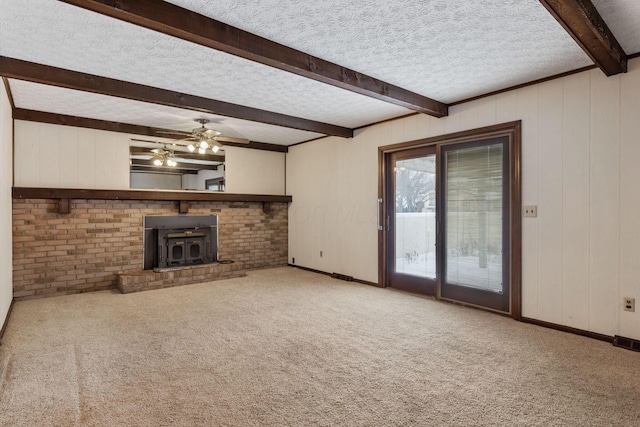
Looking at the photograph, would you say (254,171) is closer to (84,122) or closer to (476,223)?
(84,122)

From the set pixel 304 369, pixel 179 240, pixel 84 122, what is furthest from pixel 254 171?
pixel 304 369

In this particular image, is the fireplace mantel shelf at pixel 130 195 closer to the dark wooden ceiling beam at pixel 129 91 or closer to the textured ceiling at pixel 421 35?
the dark wooden ceiling beam at pixel 129 91

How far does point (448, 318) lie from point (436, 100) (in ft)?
8.34

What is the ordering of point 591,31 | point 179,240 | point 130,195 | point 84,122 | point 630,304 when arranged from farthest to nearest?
point 179,240 → point 130,195 → point 84,122 → point 630,304 → point 591,31

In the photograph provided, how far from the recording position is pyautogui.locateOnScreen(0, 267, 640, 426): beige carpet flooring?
2086 mm

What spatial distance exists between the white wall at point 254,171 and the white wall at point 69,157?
68.9 inches

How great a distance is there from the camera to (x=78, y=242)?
5125 mm

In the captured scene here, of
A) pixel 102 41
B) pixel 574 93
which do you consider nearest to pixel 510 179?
pixel 574 93

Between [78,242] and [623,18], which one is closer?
[623,18]

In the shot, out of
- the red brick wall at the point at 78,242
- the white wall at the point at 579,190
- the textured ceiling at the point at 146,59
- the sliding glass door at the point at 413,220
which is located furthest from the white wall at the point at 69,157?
the white wall at the point at 579,190

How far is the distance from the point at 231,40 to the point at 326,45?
76cm

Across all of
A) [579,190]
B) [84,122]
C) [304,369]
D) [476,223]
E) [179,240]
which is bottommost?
[304,369]

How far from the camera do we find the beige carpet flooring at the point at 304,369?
209 centimetres

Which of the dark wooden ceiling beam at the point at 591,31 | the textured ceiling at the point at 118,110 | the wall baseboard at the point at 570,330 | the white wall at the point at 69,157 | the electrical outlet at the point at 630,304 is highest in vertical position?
the textured ceiling at the point at 118,110
